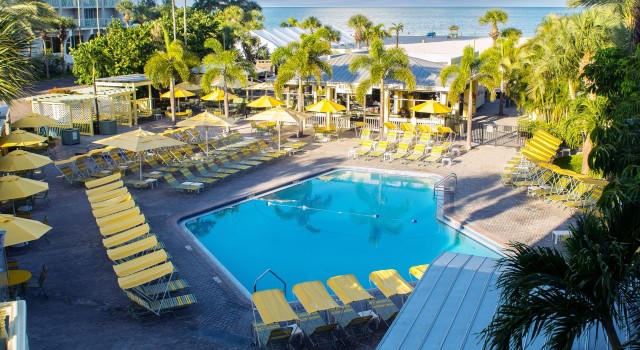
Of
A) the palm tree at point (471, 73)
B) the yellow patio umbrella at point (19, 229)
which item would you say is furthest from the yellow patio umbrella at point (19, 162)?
the palm tree at point (471, 73)

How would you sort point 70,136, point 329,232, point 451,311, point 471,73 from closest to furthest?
1. point 451,311
2. point 329,232
3. point 471,73
4. point 70,136

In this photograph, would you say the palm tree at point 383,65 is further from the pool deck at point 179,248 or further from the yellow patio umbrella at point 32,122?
the yellow patio umbrella at point 32,122

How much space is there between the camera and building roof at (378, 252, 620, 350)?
7711 millimetres

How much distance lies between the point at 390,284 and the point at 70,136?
18.7 metres

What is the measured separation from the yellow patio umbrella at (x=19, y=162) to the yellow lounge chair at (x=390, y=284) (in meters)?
10.9

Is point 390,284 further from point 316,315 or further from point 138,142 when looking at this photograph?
point 138,142

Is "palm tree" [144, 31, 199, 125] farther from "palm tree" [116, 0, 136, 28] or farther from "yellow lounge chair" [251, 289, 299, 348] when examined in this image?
"palm tree" [116, 0, 136, 28]

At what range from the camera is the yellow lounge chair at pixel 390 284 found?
1242cm

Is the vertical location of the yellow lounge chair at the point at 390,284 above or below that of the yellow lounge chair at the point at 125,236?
below

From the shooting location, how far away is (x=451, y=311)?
8609 mm

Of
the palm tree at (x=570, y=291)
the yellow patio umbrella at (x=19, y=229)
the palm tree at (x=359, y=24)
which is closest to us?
the palm tree at (x=570, y=291)

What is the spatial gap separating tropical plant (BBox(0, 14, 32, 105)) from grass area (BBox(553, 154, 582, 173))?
17167mm

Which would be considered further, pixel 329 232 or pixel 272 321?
pixel 329 232

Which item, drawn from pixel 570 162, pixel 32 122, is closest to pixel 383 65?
pixel 570 162
